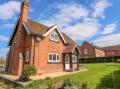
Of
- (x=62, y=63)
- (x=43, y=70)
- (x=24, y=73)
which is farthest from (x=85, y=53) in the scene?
(x=24, y=73)

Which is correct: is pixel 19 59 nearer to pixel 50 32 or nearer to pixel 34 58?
pixel 34 58

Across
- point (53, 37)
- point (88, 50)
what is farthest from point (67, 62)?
point (88, 50)

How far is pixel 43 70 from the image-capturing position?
85.8 feet

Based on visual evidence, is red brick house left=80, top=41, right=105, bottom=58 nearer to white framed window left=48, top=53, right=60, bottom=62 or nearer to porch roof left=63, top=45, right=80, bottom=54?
porch roof left=63, top=45, right=80, bottom=54

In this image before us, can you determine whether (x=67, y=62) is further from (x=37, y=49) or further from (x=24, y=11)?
(x=24, y=11)

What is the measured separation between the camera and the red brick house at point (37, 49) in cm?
2517

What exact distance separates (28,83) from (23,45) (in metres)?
9.70

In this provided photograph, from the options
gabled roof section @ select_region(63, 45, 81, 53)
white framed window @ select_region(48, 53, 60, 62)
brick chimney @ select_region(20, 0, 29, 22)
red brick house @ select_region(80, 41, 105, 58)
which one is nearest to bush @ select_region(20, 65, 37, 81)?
white framed window @ select_region(48, 53, 60, 62)

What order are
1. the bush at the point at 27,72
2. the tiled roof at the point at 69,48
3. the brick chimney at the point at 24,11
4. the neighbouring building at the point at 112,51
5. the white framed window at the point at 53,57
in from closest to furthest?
the bush at the point at 27,72 < the brick chimney at the point at 24,11 < the white framed window at the point at 53,57 < the tiled roof at the point at 69,48 < the neighbouring building at the point at 112,51

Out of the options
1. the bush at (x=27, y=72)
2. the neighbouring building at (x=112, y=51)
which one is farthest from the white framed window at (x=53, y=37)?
the neighbouring building at (x=112, y=51)

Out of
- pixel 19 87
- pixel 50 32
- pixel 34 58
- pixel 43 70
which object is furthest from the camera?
pixel 50 32

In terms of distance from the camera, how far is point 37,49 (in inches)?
992

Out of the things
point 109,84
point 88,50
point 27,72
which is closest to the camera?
point 109,84

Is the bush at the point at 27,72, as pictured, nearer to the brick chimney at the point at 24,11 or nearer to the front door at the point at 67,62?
the brick chimney at the point at 24,11
